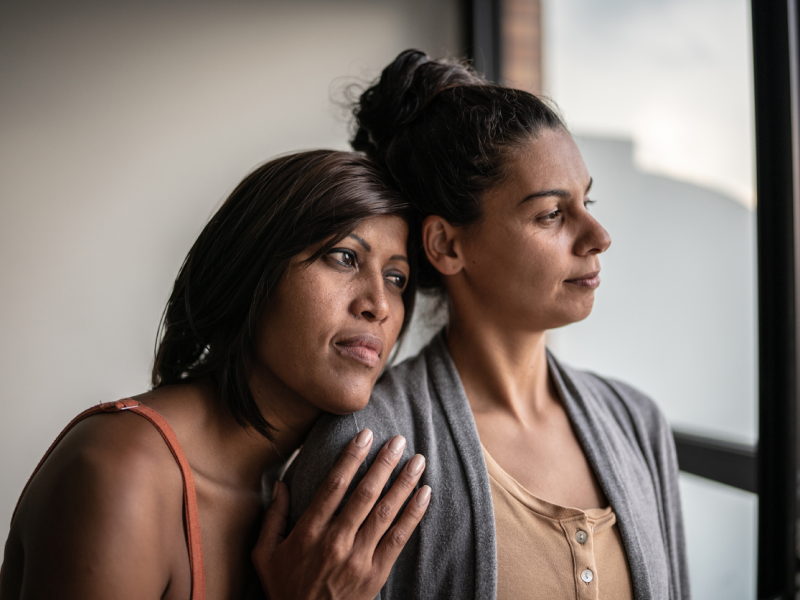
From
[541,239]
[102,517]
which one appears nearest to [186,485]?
[102,517]

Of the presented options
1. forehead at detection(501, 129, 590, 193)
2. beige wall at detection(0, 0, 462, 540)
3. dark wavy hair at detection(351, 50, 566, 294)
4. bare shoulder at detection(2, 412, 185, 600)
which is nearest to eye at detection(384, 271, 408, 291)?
dark wavy hair at detection(351, 50, 566, 294)

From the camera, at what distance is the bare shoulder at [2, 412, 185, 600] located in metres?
0.76

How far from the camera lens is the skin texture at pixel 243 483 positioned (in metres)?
0.78

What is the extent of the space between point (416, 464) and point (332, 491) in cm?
15

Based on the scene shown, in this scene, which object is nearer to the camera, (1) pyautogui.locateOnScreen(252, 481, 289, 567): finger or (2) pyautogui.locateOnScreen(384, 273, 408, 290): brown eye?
(1) pyautogui.locateOnScreen(252, 481, 289, 567): finger

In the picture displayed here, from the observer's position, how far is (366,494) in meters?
0.90

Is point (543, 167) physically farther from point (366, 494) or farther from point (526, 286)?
point (366, 494)

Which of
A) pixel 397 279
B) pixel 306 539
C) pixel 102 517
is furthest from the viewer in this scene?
pixel 397 279

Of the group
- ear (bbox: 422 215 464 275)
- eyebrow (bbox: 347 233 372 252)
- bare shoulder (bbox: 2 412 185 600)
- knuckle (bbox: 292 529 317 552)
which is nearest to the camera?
bare shoulder (bbox: 2 412 185 600)

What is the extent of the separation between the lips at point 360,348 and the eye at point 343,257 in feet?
0.48

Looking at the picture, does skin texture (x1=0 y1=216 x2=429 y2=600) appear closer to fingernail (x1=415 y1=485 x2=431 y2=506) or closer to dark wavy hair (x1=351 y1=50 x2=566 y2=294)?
fingernail (x1=415 y1=485 x2=431 y2=506)

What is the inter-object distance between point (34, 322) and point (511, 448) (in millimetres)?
1522

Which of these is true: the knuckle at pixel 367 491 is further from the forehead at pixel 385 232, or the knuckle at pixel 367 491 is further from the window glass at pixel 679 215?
the window glass at pixel 679 215

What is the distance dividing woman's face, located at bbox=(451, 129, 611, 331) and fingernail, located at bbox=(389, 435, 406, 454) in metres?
0.34
